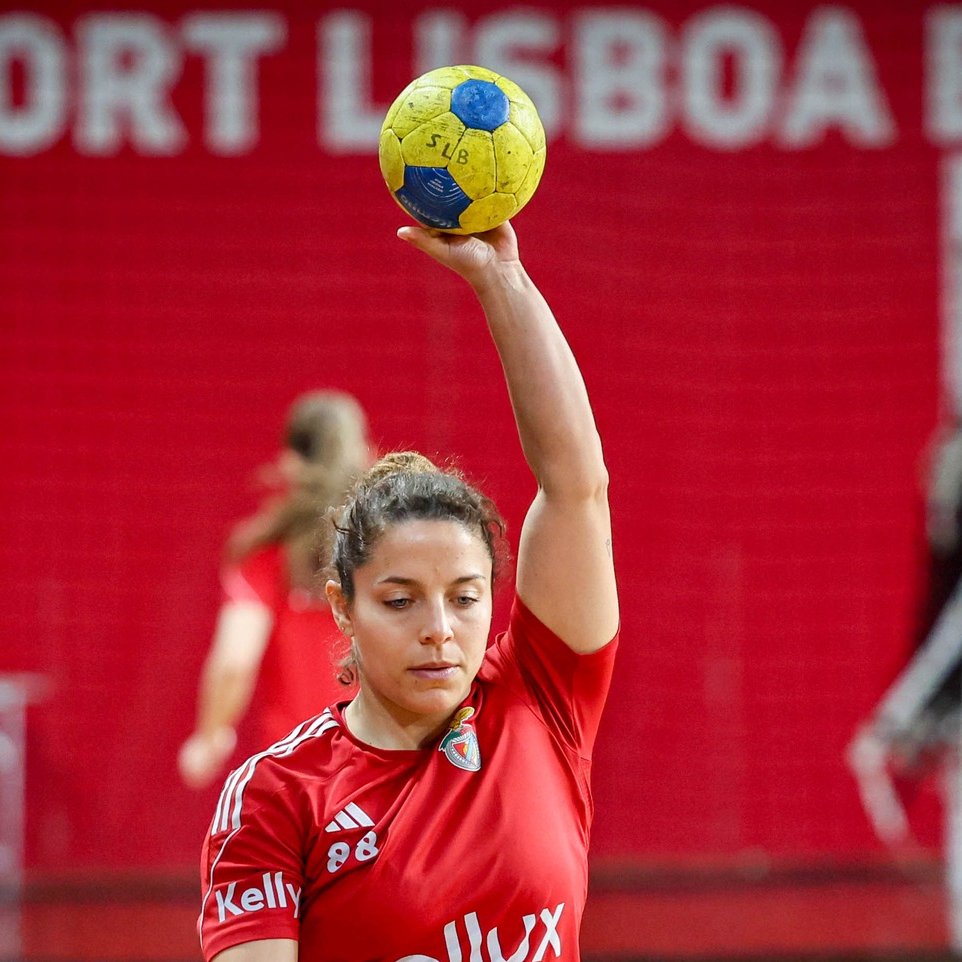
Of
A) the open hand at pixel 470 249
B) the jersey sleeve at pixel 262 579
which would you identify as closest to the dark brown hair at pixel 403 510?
the open hand at pixel 470 249

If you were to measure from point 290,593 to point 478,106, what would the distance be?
232 centimetres

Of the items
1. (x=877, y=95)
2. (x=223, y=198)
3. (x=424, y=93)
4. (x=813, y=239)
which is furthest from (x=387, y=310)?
(x=424, y=93)

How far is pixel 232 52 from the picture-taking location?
6.54 meters

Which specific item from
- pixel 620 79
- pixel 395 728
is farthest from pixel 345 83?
pixel 395 728

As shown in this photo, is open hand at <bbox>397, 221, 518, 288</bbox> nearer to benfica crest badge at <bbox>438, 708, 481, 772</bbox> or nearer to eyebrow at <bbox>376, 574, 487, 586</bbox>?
eyebrow at <bbox>376, 574, 487, 586</bbox>

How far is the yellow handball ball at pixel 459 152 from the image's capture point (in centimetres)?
178

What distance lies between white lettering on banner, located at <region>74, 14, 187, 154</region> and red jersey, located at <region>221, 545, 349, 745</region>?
3.06m

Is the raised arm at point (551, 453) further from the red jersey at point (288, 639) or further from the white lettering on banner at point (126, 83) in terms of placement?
the white lettering on banner at point (126, 83)

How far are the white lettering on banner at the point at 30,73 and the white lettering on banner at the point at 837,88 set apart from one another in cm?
308

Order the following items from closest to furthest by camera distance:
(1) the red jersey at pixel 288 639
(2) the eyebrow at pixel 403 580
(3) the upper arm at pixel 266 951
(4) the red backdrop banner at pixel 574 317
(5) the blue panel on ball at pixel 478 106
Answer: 1. (3) the upper arm at pixel 266 951
2. (2) the eyebrow at pixel 403 580
3. (5) the blue panel on ball at pixel 478 106
4. (1) the red jersey at pixel 288 639
5. (4) the red backdrop banner at pixel 574 317

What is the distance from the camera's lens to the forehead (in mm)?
1703

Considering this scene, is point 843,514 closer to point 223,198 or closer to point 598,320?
point 598,320

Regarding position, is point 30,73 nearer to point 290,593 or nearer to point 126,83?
point 126,83

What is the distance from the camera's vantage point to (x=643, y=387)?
255 inches
